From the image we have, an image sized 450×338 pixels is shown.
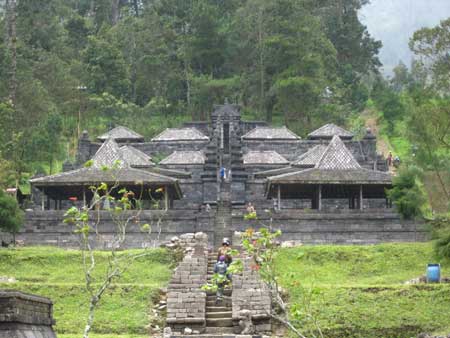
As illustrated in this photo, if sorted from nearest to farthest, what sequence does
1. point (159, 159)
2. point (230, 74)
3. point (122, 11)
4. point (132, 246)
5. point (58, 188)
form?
point (132, 246)
point (58, 188)
point (159, 159)
point (230, 74)
point (122, 11)

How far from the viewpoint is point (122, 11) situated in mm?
90875

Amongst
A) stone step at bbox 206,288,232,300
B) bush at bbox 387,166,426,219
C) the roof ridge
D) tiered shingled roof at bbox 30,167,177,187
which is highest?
the roof ridge

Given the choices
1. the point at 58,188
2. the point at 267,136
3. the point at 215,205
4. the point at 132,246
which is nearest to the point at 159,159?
the point at 267,136

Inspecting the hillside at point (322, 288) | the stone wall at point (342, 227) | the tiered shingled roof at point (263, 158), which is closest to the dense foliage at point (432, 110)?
the stone wall at point (342, 227)

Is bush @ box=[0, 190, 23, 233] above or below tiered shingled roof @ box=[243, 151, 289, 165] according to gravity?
below

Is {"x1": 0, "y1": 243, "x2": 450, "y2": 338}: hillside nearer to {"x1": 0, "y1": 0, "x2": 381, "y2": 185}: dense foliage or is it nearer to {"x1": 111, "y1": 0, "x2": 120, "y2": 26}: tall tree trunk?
{"x1": 0, "y1": 0, "x2": 381, "y2": 185}: dense foliage

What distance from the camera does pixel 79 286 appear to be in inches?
1102

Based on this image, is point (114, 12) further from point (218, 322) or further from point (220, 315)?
point (218, 322)

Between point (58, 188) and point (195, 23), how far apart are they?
35.2 m

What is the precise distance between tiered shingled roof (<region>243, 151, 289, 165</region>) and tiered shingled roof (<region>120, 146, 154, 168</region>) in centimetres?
516

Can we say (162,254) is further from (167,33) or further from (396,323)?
(167,33)

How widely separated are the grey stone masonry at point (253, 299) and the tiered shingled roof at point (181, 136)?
103ft

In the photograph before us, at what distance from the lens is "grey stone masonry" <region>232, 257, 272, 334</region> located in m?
26.2

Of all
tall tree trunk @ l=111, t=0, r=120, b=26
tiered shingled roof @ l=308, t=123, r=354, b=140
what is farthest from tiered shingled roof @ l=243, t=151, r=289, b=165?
tall tree trunk @ l=111, t=0, r=120, b=26
